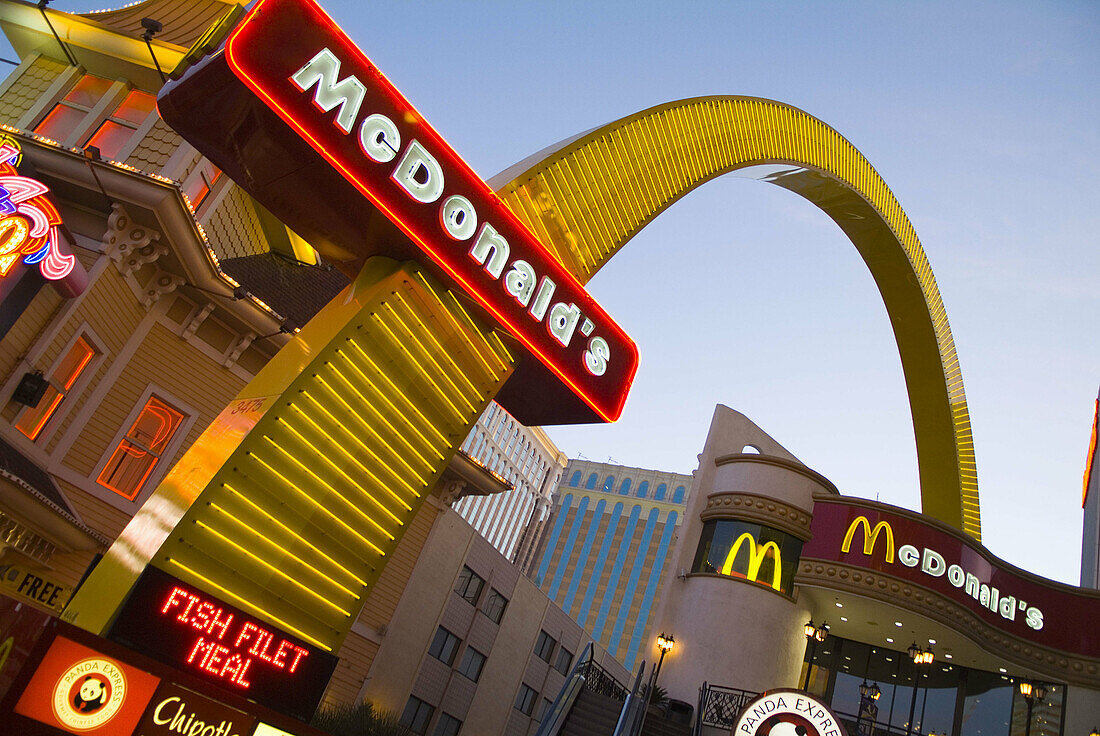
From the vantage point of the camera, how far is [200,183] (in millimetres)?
17172

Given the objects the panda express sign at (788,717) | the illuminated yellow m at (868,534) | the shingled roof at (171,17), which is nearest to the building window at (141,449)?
the shingled roof at (171,17)

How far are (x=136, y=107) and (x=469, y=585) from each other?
24725 mm

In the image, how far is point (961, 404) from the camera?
996 inches

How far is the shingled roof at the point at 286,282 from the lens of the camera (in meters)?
18.5

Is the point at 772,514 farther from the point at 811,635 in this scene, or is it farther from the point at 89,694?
the point at 89,694

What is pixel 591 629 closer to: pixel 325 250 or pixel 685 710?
pixel 685 710

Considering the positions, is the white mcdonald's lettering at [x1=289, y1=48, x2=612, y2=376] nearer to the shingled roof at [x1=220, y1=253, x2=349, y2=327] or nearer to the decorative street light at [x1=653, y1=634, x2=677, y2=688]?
the shingled roof at [x1=220, y1=253, x2=349, y2=327]

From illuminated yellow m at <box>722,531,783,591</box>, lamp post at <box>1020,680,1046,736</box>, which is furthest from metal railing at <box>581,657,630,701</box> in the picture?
lamp post at <box>1020,680,1046,736</box>

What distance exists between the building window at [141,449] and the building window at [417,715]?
20.0 metres

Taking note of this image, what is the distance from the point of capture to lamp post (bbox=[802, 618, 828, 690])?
22156 millimetres

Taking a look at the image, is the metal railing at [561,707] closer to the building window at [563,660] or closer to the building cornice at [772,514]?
the building cornice at [772,514]

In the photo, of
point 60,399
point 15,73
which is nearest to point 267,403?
point 60,399

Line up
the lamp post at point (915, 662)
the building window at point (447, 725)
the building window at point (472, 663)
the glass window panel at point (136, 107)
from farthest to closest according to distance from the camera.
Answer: the building window at point (472, 663)
the building window at point (447, 725)
the lamp post at point (915, 662)
the glass window panel at point (136, 107)

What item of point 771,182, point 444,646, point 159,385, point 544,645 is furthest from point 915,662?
point 544,645
